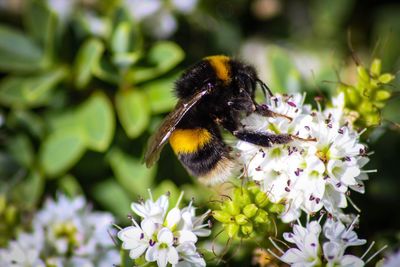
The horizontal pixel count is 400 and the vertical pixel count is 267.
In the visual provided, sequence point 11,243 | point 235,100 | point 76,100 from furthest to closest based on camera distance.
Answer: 1. point 76,100
2. point 11,243
3. point 235,100

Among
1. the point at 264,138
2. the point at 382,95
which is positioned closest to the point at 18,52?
the point at 264,138

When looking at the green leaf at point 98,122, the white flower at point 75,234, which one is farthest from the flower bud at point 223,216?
the green leaf at point 98,122

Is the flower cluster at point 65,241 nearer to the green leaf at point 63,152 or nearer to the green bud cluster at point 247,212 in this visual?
the green leaf at point 63,152

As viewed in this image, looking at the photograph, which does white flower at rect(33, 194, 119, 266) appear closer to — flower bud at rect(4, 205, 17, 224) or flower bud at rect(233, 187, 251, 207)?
flower bud at rect(4, 205, 17, 224)

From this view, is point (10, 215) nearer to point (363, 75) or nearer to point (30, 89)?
point (30, 89)

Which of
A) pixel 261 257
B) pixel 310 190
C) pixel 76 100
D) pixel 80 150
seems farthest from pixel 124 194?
pixel 310 190

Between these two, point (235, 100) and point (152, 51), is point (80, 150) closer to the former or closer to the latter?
point (152, 51)
